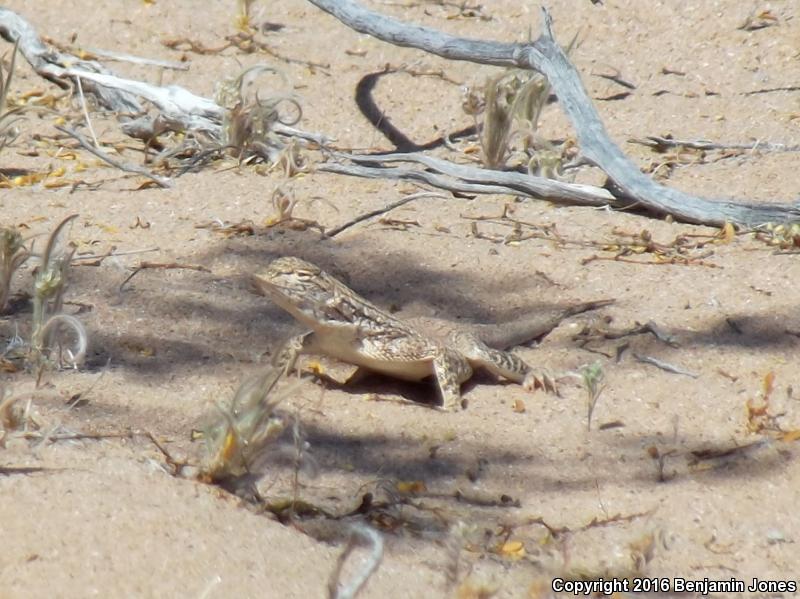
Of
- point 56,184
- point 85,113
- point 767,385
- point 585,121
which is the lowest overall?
point 56,184

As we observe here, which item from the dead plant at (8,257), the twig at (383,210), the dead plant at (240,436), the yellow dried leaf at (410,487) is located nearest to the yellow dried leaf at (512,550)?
the yellow dried leaf at (410,487)

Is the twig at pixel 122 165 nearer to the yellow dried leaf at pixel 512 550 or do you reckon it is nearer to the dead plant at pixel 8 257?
the dead plant at pixel 8 257

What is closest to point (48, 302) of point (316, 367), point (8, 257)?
point (8, 257)

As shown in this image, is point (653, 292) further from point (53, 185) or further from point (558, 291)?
point (53, 185)

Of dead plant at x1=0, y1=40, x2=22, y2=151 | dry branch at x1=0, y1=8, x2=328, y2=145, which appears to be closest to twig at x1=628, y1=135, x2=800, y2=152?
dry branch at x1=0, y1=8, x2=328, y2=145

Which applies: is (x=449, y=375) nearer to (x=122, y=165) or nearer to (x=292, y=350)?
(x=292, y=350)

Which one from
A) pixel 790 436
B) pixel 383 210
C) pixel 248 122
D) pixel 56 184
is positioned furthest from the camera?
pixel 248 122

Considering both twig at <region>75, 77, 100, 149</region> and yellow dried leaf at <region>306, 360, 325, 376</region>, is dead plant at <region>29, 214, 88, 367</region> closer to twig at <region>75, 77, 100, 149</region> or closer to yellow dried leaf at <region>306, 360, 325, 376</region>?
yellow dried leaf at <region>306, 360, 325, 376</region>
